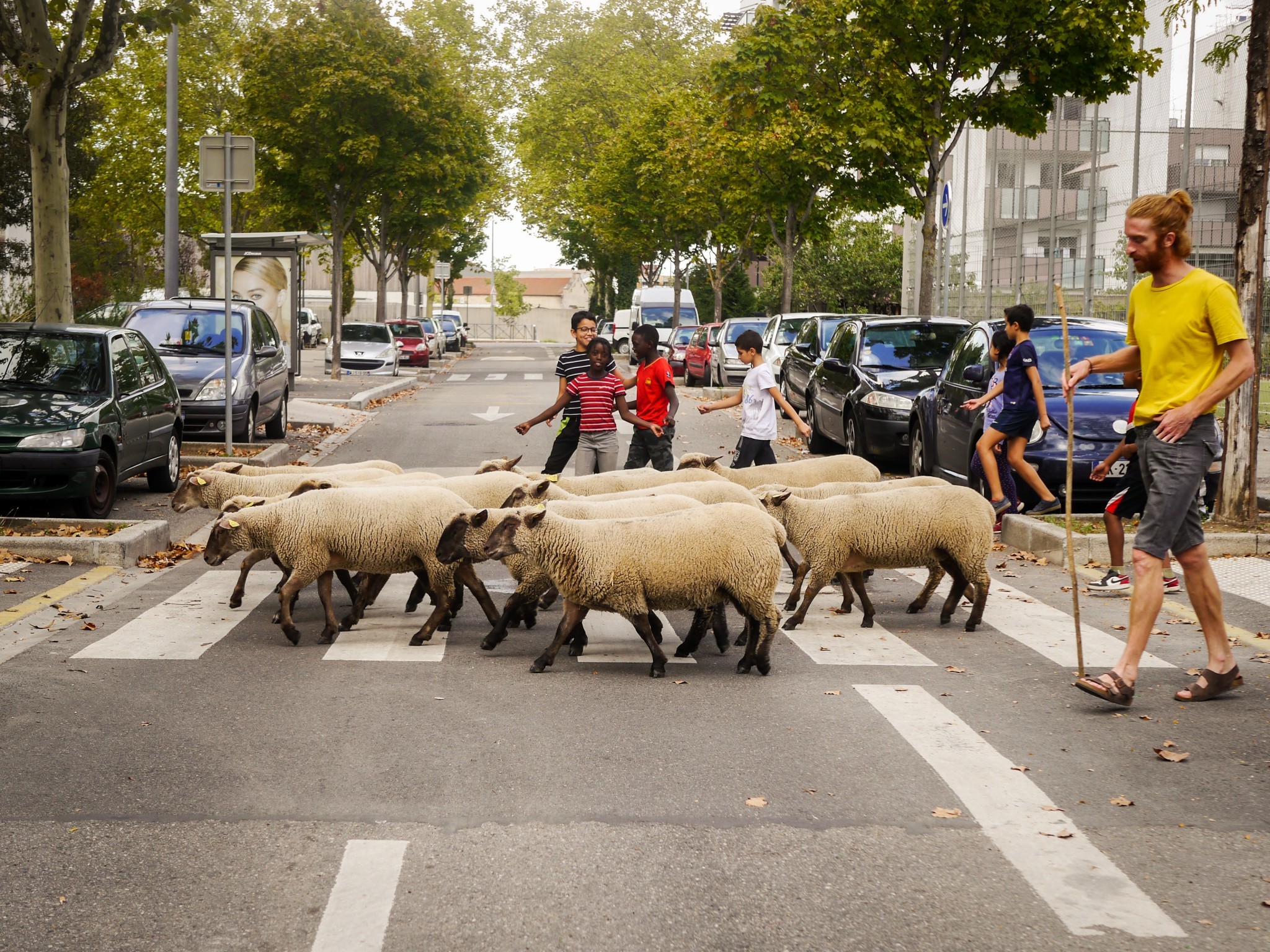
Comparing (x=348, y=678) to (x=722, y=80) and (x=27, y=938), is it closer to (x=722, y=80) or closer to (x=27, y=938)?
(x=27, y=938)

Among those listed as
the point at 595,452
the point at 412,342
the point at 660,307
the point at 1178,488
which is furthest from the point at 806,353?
the point at 660,307

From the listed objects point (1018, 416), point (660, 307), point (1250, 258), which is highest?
point (1250, 258)

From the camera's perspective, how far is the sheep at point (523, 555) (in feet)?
25.2

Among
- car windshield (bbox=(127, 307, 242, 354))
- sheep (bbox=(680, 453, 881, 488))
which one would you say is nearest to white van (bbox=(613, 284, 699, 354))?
car windshield (bbox=(127, 307, 242, 354))

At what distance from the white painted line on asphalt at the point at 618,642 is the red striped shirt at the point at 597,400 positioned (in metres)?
2.32

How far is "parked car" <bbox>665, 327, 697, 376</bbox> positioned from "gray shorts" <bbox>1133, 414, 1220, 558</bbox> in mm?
32283

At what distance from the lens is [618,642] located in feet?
27.5

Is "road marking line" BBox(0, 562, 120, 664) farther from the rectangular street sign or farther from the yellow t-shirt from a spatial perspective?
the rectangular street sign

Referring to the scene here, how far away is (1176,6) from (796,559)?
20.8 ft

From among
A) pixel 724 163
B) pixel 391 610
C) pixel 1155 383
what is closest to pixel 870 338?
pixel 391 610

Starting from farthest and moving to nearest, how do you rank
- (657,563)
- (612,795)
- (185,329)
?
1. (185,329)
2. (657,563)
3. (612,795)

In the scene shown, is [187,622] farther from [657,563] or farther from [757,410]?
[757,410]

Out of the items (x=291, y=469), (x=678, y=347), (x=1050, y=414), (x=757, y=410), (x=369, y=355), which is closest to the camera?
(x=291, y=469)

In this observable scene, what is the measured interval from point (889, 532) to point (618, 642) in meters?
1.73
